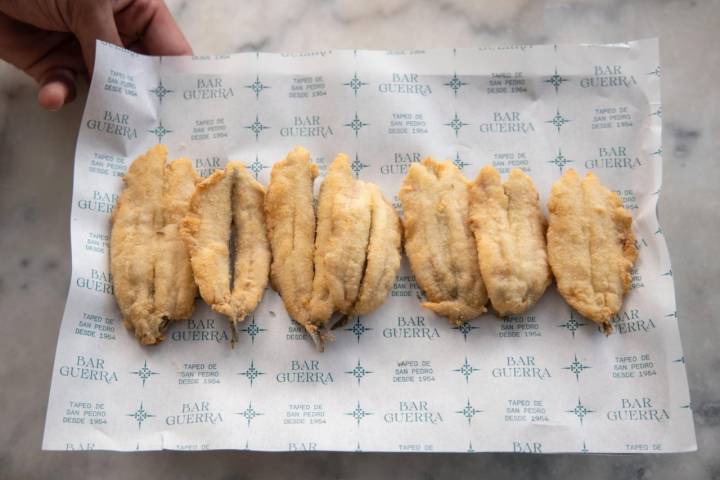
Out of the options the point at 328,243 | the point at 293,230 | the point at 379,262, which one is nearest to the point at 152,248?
the point at 293,230

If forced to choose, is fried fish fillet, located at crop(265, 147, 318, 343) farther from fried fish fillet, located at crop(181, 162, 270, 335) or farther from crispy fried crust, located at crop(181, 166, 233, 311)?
crispy fried crust, located at crop(181, 166, 233, 311)

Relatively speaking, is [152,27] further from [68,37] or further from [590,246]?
[590,246]

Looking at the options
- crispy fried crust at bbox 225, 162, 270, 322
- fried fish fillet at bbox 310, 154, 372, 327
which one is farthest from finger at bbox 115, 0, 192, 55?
fried fish fillet at bbox 310, 154, 372, 327

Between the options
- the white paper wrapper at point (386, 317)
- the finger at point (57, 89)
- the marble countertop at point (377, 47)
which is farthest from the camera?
the finger at point (57, 89)

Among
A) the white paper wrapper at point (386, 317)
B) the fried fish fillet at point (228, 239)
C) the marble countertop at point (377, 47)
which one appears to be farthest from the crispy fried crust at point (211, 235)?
the marble countertop at point (377, 47)

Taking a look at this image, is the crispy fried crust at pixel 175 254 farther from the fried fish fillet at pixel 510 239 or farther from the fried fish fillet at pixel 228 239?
the fried fish fillet at pixel 510 239
